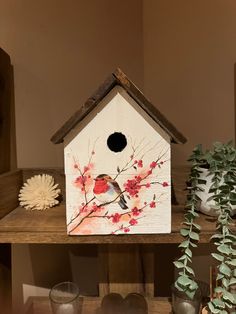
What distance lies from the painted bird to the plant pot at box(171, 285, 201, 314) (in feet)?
1.11

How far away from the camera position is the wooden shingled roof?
56cm

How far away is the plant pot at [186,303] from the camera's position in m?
0.75

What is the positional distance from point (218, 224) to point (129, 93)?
12.1 inches

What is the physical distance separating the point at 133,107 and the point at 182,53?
51cm

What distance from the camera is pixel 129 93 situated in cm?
57

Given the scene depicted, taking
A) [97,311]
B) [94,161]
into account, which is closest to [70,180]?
[94,161]

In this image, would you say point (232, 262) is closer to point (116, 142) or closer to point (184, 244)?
point (184, 244)

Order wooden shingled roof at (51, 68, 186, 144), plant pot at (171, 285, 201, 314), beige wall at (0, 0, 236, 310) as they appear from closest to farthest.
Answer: wooden shingled roof at (51, 68, 186, 144), plant pot at (171, 285, 201, 314), beige wall at (0, 0, 236, 310)

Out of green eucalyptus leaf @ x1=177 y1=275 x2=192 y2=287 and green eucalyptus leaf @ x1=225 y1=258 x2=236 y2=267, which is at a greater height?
green eucalyptus leaf @ x1=225 y1=258 x2=236 y2=267

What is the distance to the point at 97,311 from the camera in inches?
33.2

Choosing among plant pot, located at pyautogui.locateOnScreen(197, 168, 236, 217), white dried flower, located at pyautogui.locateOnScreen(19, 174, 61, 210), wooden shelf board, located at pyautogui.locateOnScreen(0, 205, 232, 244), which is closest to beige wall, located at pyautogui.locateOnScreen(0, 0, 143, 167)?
white dried flower, located at pyautogui.locateOnScreen(19, 174, 61, 210)

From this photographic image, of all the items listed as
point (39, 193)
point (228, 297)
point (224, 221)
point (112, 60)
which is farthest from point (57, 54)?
point (228, 297)

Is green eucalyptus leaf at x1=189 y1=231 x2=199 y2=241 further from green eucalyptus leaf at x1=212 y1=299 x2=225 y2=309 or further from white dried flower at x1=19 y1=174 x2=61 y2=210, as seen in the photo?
white dried flower at x1=19 y1=174 x2=61 y2=210

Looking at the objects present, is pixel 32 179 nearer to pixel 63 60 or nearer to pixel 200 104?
pixel 63 60
